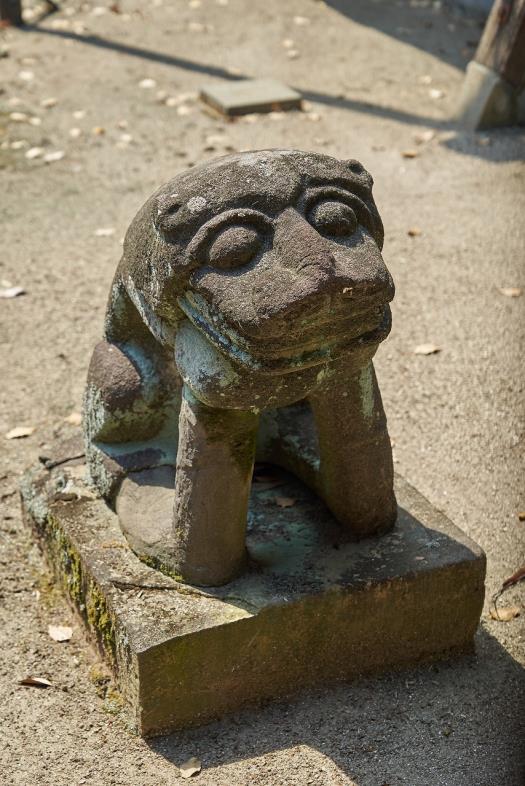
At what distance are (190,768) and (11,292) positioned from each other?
326 centimetres

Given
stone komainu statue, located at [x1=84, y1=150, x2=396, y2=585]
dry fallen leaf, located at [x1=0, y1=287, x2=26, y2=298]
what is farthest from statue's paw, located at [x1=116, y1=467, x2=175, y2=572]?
dry fallen leaf, located at [x1=0, y1=287, x2=26, y2=298]

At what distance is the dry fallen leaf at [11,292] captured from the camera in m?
5.81

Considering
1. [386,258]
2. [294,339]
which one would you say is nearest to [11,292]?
[386,258]

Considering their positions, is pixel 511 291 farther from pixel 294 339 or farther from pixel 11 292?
pixel 294 339

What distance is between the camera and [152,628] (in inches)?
124

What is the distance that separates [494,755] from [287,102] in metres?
5.75

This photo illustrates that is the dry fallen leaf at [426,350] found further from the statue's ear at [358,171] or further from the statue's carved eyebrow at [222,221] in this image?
the statue's carved eyebrow at [222,221]

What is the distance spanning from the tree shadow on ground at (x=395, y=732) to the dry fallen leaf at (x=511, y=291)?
2670mm

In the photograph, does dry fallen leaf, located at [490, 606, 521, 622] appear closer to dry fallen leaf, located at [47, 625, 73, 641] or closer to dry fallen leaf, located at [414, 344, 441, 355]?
dry fallen leaf, located at [47, 625, 73, 641]

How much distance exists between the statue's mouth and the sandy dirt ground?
115cm

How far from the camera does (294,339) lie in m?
2.81

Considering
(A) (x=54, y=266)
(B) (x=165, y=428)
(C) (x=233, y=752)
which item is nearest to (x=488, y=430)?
(B) (x=165, y=428)

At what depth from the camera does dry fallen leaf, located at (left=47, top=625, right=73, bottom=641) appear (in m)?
3.64

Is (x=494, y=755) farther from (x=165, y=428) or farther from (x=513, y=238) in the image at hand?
(x=513, y=238)
